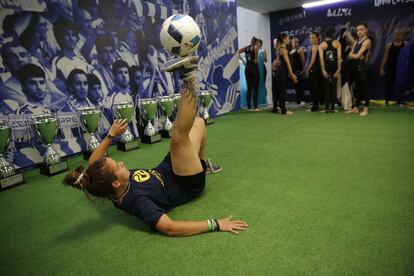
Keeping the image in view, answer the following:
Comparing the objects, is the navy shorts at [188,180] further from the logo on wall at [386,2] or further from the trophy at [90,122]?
the logo on wall at [386,2]

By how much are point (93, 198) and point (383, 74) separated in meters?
6.78

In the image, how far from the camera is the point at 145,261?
148 cm

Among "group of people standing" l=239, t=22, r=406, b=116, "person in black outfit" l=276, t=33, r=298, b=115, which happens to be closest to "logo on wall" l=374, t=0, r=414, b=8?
"group of people standing" l=239, t=22, r=406, b=116

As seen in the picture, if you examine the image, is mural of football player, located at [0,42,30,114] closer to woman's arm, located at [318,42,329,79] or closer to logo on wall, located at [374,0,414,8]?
woman's arm, located at [318,42,329,79]

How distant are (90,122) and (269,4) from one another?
18.1 feet

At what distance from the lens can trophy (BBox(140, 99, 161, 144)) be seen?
13.7ft

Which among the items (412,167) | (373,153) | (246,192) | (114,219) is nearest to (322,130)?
(373,153)

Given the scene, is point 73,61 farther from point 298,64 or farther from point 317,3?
point 317,3

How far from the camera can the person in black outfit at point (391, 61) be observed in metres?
5.75

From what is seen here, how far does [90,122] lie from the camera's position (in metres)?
3.54

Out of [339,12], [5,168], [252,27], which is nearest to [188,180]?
[5,168]

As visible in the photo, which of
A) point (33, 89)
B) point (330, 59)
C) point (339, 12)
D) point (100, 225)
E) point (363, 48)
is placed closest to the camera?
point (100, 225)

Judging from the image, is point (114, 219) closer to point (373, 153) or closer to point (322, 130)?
point (373, 153)

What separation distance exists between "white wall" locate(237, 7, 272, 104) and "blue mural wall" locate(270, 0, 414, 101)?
44cm
